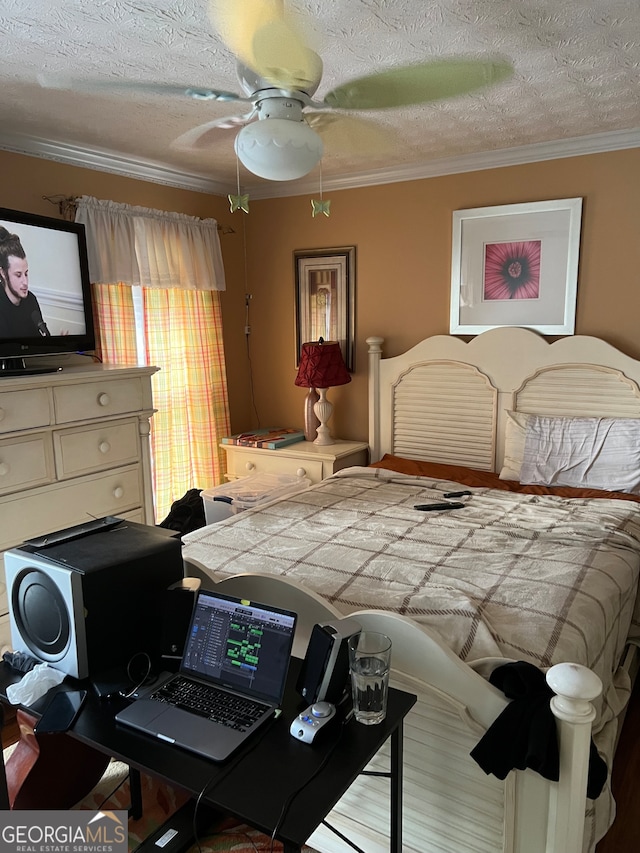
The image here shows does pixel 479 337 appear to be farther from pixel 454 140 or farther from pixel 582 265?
Result: pixel 454 140

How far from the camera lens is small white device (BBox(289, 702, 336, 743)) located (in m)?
1.26

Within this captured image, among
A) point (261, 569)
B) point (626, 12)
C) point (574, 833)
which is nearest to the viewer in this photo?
point (574, 833)

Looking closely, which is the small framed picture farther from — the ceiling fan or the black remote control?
the ceiling fan

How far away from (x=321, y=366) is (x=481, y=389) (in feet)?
3.15

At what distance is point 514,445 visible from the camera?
3.34 m

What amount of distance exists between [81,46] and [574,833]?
97.8 inches

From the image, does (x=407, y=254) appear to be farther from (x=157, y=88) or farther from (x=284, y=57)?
(x=284, y=57)

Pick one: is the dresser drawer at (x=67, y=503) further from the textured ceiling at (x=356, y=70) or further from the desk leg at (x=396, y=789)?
the desk leg at (x=396, y=789)

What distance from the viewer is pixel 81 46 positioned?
1.97 metres

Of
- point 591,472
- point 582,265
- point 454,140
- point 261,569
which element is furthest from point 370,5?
point 591,472

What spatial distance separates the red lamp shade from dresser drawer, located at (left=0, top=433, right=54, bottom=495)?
65.2 inches

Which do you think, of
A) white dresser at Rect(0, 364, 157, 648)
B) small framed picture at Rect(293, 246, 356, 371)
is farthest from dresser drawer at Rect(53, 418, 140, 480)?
small framed picture at Rect(293, 246, 356, 371)

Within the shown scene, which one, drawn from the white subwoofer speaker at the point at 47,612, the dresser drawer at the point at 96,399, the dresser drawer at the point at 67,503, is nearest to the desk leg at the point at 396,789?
the white subwoofer speaker at the point at 47,612

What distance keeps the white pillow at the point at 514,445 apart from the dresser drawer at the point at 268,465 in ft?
3.54
